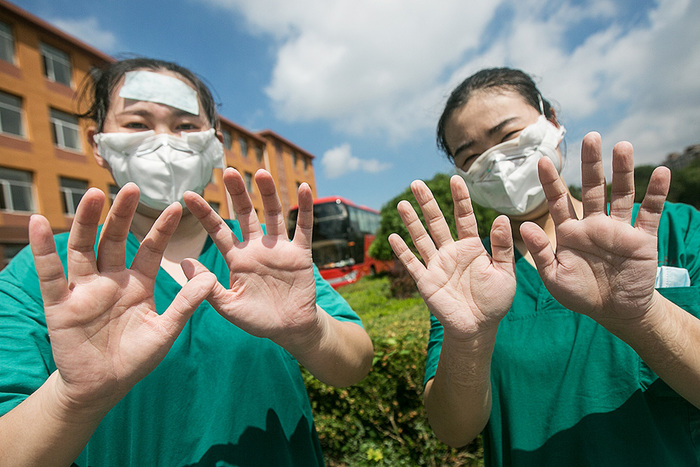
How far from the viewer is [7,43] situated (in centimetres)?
1484

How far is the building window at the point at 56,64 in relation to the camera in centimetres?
1617

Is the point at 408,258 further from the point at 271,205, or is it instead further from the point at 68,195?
the point at 68,195

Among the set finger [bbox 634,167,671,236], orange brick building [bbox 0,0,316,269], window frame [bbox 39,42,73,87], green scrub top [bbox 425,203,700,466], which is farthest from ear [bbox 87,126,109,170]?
window frame [bbox 39,42,73,87]

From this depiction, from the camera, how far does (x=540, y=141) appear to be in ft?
5.49

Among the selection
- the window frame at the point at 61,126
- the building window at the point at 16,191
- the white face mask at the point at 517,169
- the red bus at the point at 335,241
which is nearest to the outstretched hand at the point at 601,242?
the white face mask at the point at 517,169

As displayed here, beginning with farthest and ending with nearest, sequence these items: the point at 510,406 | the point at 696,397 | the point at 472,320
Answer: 1. the point at 510,406
2. the point at 472,320
3. the point at 696,397

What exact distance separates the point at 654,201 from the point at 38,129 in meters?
19.6

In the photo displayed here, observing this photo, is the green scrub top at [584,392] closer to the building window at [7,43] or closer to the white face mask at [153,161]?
the white face mask at [153,161]

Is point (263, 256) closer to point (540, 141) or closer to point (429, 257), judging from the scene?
point (429, 257)

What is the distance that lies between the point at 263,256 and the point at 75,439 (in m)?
0.63

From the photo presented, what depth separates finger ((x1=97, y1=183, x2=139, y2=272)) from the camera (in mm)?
1002

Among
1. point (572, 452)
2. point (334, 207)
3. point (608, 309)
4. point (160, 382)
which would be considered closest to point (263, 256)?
point (160, 382)

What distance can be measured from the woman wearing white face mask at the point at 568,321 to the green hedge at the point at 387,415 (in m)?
1.27

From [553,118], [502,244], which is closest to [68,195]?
[553,118]
